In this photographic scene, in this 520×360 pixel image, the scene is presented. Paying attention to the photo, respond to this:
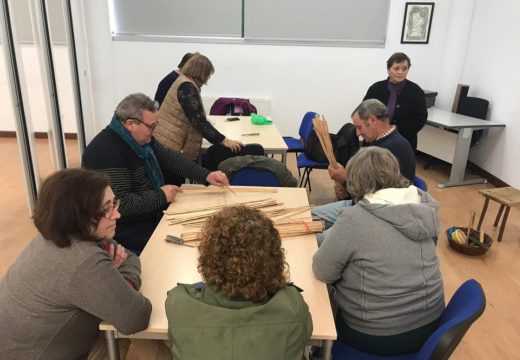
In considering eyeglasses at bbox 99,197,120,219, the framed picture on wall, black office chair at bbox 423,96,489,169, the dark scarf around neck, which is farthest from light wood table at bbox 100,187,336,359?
Result: the framed picture on wall

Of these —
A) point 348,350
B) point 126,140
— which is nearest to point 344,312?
point 348,350

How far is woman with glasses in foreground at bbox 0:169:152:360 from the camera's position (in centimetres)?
122

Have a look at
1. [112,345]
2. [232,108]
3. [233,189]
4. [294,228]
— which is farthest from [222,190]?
[232,108]

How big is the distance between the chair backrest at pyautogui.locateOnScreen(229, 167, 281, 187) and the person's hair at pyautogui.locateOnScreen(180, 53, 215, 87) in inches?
34.5

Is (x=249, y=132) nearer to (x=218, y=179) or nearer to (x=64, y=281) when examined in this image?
(x=218, y=179)

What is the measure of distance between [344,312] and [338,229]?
361mm

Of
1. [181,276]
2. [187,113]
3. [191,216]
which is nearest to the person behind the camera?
[181,276]

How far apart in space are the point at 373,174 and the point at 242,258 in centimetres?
79

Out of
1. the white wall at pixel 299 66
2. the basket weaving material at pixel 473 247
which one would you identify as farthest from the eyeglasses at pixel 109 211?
the white wall at pixel 299 66

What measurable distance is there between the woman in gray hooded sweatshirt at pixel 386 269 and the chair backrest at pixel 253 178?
3.71ft

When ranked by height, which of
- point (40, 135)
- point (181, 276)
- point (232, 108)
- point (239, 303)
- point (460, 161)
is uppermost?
point (239, 303)

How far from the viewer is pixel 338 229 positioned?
5.01 ft

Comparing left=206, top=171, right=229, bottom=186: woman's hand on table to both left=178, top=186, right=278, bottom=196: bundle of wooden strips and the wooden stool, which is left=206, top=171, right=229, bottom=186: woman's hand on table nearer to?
left=178, top=186, right=278, bottom=196: bundle of wooden strips

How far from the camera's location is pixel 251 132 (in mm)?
3959
